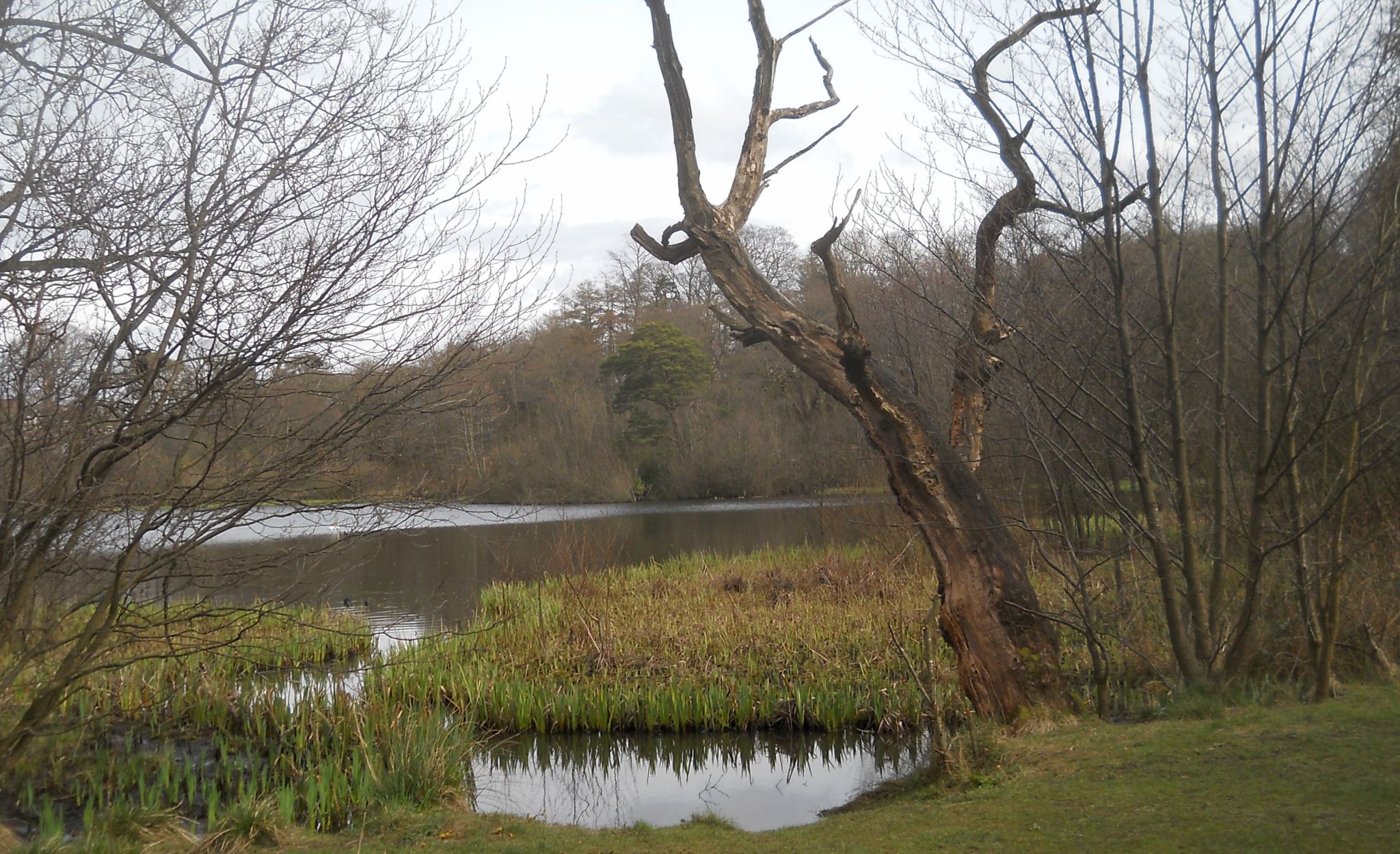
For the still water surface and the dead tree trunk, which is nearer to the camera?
the still water surface

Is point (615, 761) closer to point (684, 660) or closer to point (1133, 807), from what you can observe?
point (684, 660)

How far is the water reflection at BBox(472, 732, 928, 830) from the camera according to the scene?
695 cm

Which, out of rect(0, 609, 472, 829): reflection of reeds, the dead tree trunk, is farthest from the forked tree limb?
rect(0, 609, 472, 829): reflection of reeds

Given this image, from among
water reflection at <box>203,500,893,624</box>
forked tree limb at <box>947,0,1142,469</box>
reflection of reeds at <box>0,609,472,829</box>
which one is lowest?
reflection of reeds at <box>0,609,472,829</box>

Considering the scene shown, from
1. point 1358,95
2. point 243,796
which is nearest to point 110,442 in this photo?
point 243,796

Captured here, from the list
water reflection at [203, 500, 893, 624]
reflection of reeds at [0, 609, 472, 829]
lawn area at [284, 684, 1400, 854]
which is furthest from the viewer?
reflection of reeds at [0, 609, 472, 829]

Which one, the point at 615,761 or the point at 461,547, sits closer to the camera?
the point at 615,761

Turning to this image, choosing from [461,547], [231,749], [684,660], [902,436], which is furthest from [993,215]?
[461,547]

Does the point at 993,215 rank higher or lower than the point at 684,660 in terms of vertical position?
higher

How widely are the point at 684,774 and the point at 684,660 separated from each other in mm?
1808

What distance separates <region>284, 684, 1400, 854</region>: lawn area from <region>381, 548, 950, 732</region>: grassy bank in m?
1.68

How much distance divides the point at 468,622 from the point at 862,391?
6947 mm

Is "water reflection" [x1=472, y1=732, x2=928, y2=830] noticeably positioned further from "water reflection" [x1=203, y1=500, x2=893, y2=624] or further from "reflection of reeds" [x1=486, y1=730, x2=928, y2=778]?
"water reflection" [x1=203, y1=500, x2=893, y2=624]

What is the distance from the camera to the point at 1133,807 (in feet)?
13.8
